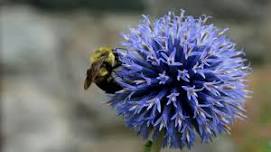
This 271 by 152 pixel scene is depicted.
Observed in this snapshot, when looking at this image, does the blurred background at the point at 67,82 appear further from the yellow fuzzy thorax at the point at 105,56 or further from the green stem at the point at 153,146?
the green stem at the point at 153,146

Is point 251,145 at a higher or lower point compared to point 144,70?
lower

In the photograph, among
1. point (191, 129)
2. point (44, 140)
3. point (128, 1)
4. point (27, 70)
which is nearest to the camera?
point (191, 129)

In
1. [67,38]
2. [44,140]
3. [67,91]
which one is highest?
[67,38]

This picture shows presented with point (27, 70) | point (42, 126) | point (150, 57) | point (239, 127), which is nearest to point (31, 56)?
point (27, 70)

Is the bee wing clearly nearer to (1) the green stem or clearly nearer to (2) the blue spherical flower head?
(2) the blue spherical flower head

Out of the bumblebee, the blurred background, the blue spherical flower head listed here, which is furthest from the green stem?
the blurred background

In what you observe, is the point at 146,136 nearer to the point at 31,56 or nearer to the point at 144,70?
the point at 144,70

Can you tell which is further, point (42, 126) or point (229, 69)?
point (42, 126)
